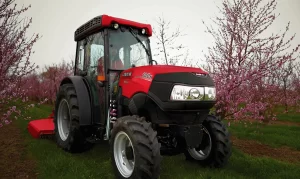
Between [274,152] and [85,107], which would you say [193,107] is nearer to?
[85,107]

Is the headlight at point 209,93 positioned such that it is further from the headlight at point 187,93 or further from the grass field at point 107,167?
the grass field at point 107,167

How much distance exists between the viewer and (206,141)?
432cm

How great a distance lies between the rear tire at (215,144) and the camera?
4059 mm

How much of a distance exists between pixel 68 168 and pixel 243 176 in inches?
108

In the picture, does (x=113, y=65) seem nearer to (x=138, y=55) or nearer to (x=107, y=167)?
(x=138, y=55)

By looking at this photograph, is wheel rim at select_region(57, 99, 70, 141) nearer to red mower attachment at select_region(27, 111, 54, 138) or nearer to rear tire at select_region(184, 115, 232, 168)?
red mower attachment at select_region(27, 111, 54, 138)

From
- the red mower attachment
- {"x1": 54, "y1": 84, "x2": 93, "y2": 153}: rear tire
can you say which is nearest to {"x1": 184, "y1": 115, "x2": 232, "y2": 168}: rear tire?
{"x1": 54, "y1": 84, "x2": 93, "y2": 153}: rear tire

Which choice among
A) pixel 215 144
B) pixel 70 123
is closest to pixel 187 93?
pixel 215 144

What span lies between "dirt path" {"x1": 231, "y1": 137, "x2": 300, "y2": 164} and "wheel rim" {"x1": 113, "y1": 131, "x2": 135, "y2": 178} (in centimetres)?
350

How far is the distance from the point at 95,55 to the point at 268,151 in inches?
185

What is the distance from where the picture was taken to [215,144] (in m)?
4.09

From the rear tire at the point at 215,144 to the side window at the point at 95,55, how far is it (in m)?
2.09

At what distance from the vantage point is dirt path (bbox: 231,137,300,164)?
5732mm

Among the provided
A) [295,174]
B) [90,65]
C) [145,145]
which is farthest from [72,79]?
[295,174]
